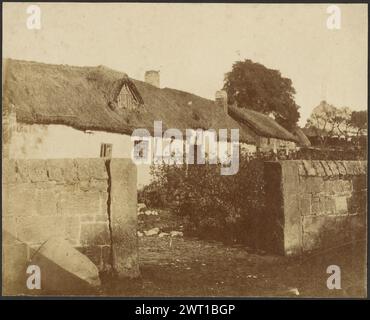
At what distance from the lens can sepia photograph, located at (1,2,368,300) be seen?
544cm

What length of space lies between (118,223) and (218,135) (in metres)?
1.88

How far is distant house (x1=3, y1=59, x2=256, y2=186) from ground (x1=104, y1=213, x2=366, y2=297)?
0.97 meters

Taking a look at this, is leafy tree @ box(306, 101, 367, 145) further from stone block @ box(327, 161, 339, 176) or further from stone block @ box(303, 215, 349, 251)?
stone block @ box(303, 215, 349, 251)

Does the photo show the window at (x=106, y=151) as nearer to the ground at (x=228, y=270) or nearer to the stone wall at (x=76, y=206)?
the stone wall at (x=76, y=206)

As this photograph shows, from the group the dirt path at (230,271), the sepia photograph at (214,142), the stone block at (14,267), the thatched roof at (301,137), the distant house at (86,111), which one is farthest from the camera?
the thatched roof at (301,137)

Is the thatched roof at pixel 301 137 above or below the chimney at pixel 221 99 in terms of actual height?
below

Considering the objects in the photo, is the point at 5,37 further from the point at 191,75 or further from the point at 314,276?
the point at 314,276

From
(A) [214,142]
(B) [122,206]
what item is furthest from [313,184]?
(B) [122,206]

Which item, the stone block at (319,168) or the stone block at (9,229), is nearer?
the stone block at (9,229)

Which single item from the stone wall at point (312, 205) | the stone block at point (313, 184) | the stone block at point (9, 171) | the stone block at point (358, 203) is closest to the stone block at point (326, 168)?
the stone wall at point (312, 205)

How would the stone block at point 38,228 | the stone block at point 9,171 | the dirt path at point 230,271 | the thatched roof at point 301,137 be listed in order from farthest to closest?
1. the thatched roof at point 301,137
2. the dirt path at point 230,271
3. the stone block at point 38,228
4. the stone block at point 9,171

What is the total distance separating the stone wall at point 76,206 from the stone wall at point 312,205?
181 cm

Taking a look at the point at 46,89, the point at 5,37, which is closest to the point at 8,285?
the point at 46,89

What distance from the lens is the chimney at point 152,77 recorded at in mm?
5730
